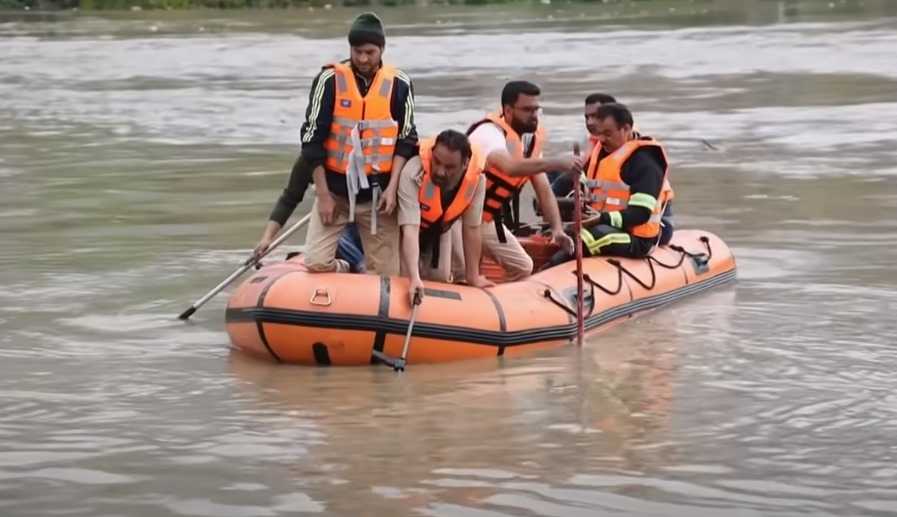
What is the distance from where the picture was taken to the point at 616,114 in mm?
8984

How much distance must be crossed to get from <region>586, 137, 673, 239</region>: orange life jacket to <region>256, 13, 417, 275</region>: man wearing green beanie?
1.54 m

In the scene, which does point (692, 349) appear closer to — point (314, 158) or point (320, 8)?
point (314, 158)

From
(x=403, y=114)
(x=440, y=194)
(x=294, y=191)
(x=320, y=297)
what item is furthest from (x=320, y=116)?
(x=320, y=297)

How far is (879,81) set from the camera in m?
22.5

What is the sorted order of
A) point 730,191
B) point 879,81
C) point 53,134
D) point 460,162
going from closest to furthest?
point 460,162
point 730,191
point 53,134
point 879,81

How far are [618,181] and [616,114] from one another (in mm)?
345

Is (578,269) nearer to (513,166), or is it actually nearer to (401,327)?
(513,166)

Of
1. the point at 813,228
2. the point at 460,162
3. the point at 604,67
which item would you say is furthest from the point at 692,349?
the point at 604,67

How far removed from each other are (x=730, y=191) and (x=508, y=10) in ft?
114

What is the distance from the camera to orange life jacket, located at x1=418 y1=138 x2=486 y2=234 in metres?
7.75

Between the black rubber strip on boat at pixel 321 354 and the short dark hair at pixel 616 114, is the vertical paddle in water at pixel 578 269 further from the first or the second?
the black rubber strip on boat at pixel 321 354

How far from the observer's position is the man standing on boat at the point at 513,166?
8.04 m

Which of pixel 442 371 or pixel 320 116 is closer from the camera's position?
pixel 442 371

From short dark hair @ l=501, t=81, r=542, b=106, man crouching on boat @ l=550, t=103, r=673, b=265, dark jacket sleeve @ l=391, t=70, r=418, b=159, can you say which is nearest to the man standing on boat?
short dark hair @ l=501, t=81, r=542, b=106
